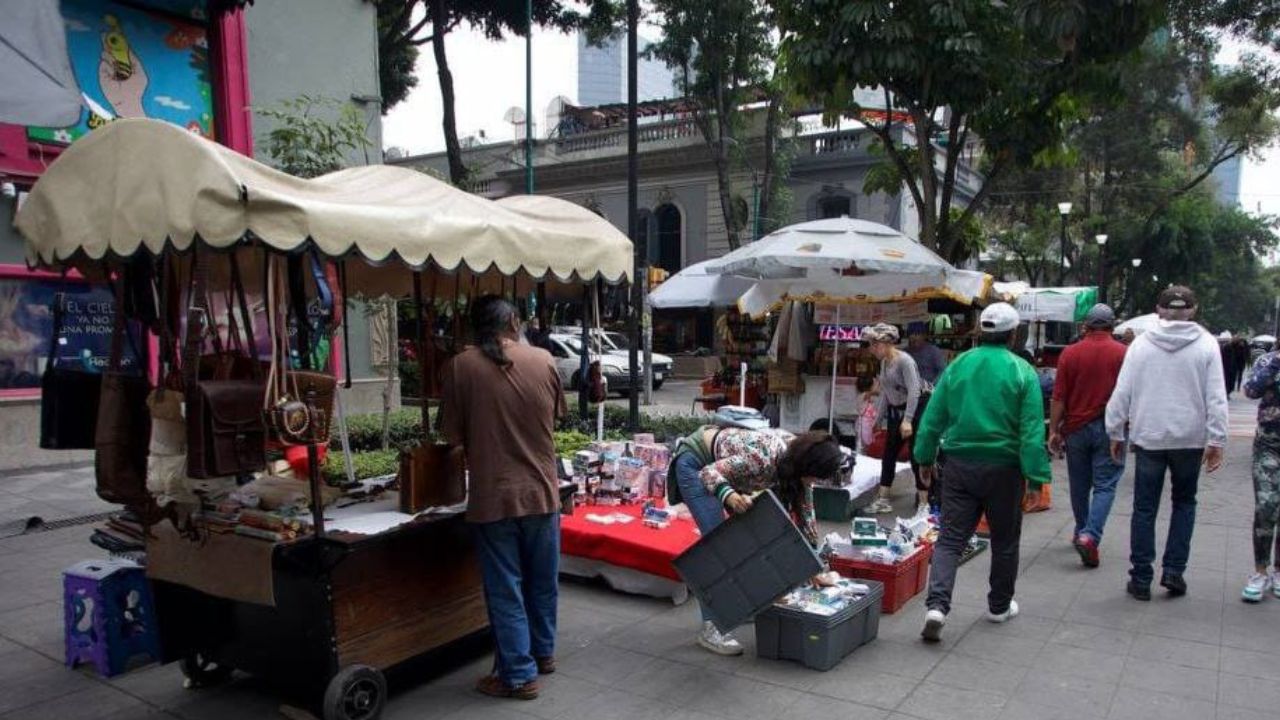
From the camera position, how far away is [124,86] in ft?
32.7

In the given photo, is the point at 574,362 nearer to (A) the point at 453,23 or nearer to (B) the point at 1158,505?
(A) the point at 453,23

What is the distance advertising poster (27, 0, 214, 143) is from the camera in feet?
31.2

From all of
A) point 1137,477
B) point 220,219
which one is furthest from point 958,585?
point 220,219

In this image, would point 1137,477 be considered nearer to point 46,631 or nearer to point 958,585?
point 958,585

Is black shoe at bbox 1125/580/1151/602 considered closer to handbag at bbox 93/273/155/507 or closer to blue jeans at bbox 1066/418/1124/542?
blue jeans at bbox 1066/418/1124/542

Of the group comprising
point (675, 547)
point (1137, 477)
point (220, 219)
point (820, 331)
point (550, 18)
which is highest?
point (550, 18)

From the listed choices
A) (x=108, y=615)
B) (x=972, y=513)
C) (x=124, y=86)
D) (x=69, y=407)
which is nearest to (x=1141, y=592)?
(x=972, y=513)

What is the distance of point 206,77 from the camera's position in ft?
35.7

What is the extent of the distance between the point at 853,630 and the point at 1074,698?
3.45ft

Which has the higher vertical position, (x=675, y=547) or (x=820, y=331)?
(x=820, y=331)

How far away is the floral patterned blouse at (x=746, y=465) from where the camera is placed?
4.11 metres

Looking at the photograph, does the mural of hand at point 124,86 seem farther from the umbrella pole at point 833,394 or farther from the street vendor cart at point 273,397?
the umbrella pole at point 833,394

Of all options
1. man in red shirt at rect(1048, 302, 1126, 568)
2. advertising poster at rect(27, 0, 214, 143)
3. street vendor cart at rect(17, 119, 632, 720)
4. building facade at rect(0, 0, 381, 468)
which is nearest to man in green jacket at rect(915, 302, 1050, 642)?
man in red shirt at rect(1048, 302, 1126, 568)

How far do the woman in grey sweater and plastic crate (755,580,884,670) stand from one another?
9.99 ft
